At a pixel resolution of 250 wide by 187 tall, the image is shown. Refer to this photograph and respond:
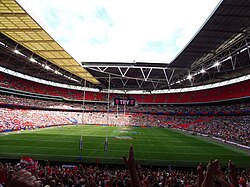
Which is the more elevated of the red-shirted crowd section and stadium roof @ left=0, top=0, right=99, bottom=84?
stadium roof @ left=0, top=0, right=99, bottom=84

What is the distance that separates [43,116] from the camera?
53.7 m

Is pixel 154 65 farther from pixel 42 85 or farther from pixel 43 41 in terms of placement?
pixel 42 85

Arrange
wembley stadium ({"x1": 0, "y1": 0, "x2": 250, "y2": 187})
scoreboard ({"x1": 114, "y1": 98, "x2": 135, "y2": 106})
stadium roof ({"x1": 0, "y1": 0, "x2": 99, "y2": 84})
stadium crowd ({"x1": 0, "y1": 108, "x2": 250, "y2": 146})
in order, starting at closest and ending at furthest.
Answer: wembley stadium ({"x1": 0, "y1": 0, "x2": 250, "y2": 187}) → stadium roof ({"x1": 0, "y1": 0, "x2": 99, "y2": 84}) → stadium crowd ({"x1": 0, "y1": 108, "x2": 250, "y2": 146}) → scoreboard ({"x1": 114, "y1": 98, "x2": 135, "y2": 106})

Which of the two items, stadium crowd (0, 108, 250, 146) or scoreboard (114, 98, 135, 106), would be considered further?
scoreboard (114, 98, 135, 106)

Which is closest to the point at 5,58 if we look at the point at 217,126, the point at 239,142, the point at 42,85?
the point at 42,85

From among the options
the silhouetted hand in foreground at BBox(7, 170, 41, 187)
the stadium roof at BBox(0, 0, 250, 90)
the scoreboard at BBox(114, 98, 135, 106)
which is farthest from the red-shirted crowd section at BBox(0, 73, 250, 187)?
the silhouetted hand in foreground at BBox(7, 170, 41, 187)

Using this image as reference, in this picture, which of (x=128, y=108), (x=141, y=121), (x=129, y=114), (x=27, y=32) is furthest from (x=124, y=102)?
(x=128, y=108)

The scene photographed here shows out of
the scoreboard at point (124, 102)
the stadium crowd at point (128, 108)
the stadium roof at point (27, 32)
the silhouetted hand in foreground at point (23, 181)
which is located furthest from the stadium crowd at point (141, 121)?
the silhouetted hand in foreground at point (23, 181)

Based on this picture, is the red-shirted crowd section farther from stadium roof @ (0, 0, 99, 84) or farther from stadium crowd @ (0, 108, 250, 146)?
stadium roof @ (0, 0, 99, 84)

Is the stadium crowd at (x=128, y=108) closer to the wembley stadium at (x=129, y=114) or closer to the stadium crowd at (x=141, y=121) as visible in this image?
the wembley stadium at (x=129, y=114)

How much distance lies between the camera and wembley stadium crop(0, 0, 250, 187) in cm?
1084

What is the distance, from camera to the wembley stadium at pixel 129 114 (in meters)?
10.8

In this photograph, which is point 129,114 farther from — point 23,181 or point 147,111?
point 23,181

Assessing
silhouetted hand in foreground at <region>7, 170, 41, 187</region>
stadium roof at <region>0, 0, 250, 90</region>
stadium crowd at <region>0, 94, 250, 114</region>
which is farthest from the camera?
stadium crowd at <region>0, 94, 250, 114</region>
